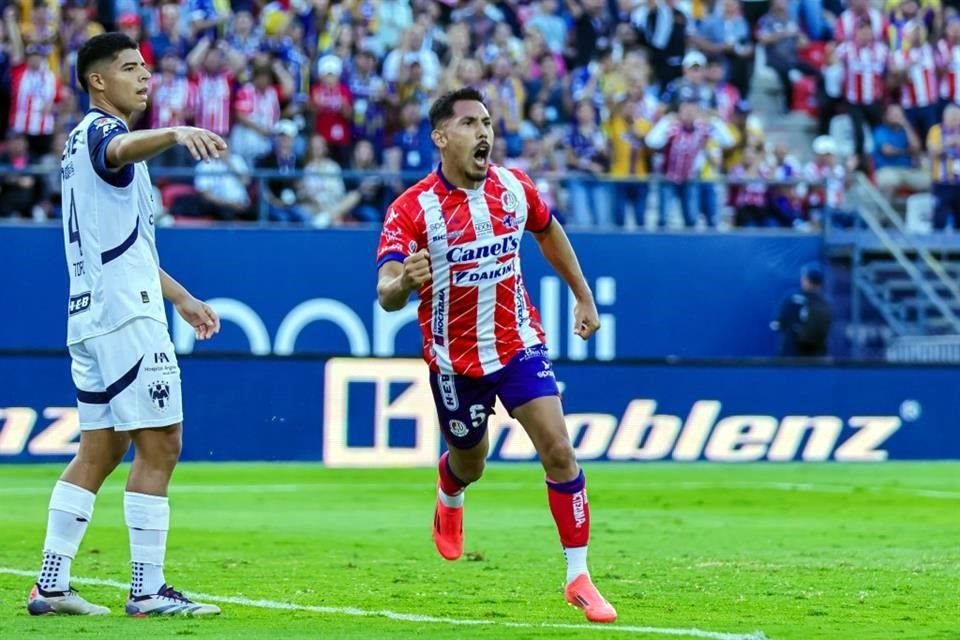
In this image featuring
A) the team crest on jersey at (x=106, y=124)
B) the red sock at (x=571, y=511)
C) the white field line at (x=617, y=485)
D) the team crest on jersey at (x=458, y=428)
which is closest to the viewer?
the team crest on jersey at (x=106, y=124)

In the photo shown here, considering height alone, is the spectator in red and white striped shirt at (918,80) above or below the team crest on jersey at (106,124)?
below

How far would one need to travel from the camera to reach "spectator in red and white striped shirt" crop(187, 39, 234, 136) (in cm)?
2267

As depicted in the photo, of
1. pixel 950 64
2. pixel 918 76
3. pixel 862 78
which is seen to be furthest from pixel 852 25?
pixel 950 64

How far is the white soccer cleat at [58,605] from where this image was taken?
320 inches

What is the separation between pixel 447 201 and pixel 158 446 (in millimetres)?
1961

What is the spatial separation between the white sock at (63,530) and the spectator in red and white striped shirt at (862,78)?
20137mm

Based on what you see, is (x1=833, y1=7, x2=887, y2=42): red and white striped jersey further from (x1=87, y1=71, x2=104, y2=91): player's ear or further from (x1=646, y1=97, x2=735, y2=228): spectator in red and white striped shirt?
(x1=87, y1=71, x2=104, y2=91): player's ear

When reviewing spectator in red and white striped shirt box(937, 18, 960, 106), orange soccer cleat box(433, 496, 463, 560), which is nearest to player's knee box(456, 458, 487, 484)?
orange soccer cleat box(433, 496, 463, 560)

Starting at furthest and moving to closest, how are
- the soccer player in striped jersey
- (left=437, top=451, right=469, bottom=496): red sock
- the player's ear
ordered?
(left=437, top=451, right=469, bottom=496): red sock, the soccer player in striped jersey, the player's ear

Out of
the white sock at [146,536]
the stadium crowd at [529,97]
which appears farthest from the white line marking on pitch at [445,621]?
the stadium crowd at [529,97]

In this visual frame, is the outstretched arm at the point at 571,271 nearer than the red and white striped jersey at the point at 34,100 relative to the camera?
Yes

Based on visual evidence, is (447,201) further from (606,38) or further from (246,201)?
(606,38)

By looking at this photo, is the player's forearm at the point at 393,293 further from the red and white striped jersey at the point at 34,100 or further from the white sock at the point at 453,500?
the red and white striped jersey at the point at 34,100

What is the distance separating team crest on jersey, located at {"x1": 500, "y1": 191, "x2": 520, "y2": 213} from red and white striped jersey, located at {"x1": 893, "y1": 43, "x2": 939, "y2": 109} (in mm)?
18800
